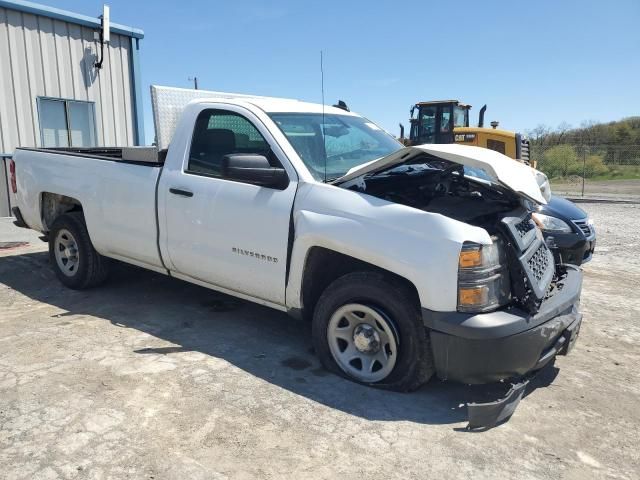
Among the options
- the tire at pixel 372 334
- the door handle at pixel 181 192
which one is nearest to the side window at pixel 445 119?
the door handle at pixel 181 192

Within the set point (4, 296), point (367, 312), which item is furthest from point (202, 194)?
point (4, 296)

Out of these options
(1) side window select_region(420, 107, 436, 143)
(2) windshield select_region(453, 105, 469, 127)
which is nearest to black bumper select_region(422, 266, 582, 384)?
(1) side window select_region(420, 107, 436, 143)

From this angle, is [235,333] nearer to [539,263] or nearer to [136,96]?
[539,263]

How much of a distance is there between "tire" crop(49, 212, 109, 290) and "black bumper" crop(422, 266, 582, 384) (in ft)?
12.3

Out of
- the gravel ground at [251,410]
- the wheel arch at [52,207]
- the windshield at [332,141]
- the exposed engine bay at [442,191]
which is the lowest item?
the gravel ground at [251,410]

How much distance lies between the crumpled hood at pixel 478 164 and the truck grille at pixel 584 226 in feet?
8.90

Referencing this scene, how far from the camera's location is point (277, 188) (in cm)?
388

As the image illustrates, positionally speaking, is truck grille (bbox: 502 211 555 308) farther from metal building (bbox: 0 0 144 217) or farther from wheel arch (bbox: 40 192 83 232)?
metal building (bbox: 0 0 144 217)

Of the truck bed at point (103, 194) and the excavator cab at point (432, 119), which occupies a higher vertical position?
the excavator cab at point (432, 119)

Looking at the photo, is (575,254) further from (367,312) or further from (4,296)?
(4,296)

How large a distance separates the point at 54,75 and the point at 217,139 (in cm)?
808

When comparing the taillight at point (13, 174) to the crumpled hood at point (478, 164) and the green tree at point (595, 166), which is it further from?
the green tree at point (595, 166)

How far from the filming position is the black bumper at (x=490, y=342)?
3.08 metres

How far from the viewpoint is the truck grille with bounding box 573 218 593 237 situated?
607cm
